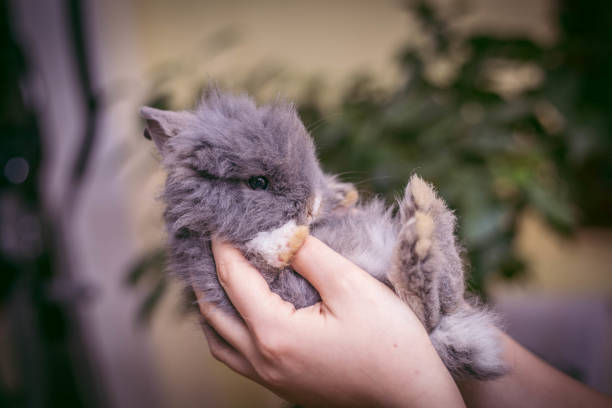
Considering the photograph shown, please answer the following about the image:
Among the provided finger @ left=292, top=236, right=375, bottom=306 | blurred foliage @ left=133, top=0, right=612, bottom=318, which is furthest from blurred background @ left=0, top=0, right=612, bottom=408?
finger @ left=292, top=236, right=375, bottom=306

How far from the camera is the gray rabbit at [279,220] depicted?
480 millimetres

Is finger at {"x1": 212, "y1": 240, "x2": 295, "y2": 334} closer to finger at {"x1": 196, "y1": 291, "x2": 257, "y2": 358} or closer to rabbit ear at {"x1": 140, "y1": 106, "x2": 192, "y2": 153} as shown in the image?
finger at {"x1": 196, "y1": 291, "x2": 257, "y2": 358}

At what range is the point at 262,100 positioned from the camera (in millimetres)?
1003

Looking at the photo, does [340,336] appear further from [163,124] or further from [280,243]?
[163,124]

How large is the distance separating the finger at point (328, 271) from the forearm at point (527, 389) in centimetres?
23

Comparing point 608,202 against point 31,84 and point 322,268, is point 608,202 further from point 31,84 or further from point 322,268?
point 31,84

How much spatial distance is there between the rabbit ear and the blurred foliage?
0.35 meters

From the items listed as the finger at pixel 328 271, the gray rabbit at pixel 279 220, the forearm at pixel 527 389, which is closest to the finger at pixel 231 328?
the gray rabbit at pixel 279 220

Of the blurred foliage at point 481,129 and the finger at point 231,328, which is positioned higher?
the blurred foliage at point 481,129

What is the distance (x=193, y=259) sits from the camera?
56 cm

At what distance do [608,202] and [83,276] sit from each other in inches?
101

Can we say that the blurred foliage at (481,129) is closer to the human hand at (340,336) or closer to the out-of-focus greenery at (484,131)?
the out-of-focus greenery at (484,131)

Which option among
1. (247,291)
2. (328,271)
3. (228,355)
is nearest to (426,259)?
(328,271)

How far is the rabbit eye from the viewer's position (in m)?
0.52
